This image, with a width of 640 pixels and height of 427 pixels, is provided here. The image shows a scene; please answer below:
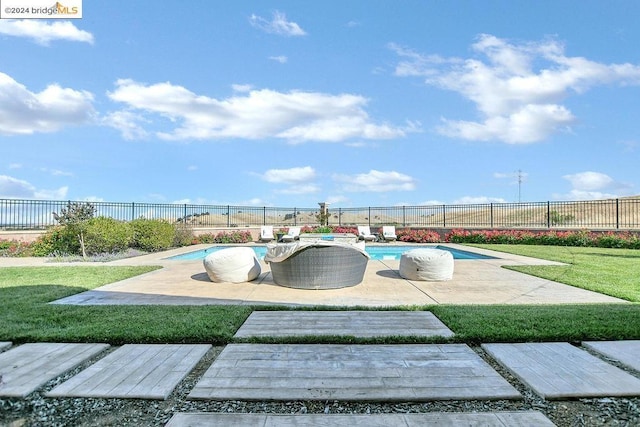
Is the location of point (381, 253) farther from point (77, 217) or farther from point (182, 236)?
point (77, 217)

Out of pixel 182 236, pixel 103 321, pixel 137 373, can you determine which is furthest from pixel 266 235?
pixel 137 373

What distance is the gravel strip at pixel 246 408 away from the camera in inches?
75.4

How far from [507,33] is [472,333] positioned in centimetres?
1020

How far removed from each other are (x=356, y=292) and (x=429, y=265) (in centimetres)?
163

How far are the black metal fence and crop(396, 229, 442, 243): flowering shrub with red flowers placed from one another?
10.9 feet

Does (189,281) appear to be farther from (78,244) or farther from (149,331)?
(78,244)

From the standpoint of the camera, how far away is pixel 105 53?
8953mm

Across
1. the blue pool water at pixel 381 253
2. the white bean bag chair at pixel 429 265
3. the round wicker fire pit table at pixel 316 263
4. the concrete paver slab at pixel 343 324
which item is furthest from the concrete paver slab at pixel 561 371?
the blue pool water at pixel 381 253

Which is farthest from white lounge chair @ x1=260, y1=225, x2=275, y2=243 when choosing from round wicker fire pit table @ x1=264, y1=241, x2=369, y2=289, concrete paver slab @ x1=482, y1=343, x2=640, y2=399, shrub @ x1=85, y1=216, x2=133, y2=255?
concrete paver slab @ x1=482, y1=343, x2=640, y2=399

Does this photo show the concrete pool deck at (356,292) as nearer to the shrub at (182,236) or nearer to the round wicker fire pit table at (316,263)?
the round wicker fire pit table at (316,263)

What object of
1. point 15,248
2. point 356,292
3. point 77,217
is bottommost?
point 356,292

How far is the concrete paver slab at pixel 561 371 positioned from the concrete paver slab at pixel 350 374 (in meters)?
0.20

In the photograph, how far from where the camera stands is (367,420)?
186 centimetres

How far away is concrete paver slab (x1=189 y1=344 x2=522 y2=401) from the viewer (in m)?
2.12
